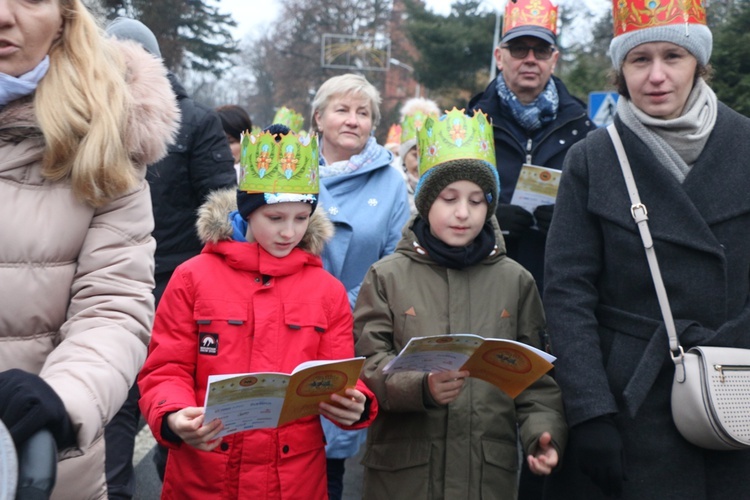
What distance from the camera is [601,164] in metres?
3.34

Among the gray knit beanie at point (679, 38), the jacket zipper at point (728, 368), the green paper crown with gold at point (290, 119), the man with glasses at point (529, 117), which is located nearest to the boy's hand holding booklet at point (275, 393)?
the jacket zipper at point (728, 368)

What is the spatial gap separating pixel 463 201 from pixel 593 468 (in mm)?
1242

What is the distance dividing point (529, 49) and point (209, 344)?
2.47 meters

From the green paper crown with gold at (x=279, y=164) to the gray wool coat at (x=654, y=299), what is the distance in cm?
113

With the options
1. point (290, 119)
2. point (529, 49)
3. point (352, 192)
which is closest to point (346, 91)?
point (352, 192)

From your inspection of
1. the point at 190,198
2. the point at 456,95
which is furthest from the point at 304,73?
the point at 190,198

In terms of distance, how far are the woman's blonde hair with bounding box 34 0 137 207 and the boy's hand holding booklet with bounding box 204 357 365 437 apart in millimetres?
691

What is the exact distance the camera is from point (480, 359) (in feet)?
10.8

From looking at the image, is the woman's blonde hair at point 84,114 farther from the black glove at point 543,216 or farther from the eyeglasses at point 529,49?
the eyeglasses at point 529,49

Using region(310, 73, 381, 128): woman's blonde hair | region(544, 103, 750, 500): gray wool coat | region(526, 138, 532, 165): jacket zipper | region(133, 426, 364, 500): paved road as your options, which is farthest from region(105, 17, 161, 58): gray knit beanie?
region(544, 103, 750, 500): gray wool coat

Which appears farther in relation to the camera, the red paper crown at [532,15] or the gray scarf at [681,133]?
the red paper crown at [532,15]

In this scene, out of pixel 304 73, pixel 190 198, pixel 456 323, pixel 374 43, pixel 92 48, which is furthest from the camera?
pixel 304 73

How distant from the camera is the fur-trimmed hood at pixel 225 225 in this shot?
12.4 ft

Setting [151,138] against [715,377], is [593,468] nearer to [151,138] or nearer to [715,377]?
[715,377]
